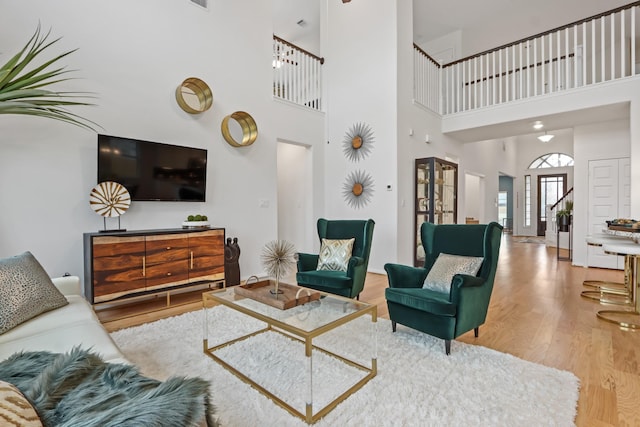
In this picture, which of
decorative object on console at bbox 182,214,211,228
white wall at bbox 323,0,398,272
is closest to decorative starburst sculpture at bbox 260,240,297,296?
decorative object on console at bbox 182,214,211,228

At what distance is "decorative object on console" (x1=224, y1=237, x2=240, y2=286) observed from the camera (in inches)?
159

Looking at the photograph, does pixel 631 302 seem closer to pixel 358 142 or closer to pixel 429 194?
pixel 429 194

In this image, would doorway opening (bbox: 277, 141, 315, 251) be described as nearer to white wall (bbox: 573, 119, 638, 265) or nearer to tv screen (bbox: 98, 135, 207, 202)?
tv screen (bbox: 98, 135, 207, 202)

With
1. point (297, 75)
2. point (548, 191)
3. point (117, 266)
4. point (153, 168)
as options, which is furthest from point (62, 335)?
point (548, 191)

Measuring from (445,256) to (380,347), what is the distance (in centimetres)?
96

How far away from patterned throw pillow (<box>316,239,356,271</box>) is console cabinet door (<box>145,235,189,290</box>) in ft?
4.97

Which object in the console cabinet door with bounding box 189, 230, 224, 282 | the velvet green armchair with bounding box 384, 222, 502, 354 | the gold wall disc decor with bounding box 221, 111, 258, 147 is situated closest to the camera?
the velvet green armchair with bounding box 384, 222, 502, 354

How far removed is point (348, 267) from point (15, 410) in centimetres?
260

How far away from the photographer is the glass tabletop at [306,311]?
1762 millimetres

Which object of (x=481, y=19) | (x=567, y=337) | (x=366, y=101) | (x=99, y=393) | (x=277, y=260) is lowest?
(x=567, y=337)

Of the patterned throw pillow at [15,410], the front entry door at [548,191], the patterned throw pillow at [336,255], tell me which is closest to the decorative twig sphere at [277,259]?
the patterned throw pillow at [336,255]

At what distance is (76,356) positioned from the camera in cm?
116

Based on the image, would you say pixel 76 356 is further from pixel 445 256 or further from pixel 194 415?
pixel 445 256

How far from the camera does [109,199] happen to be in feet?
10.6
